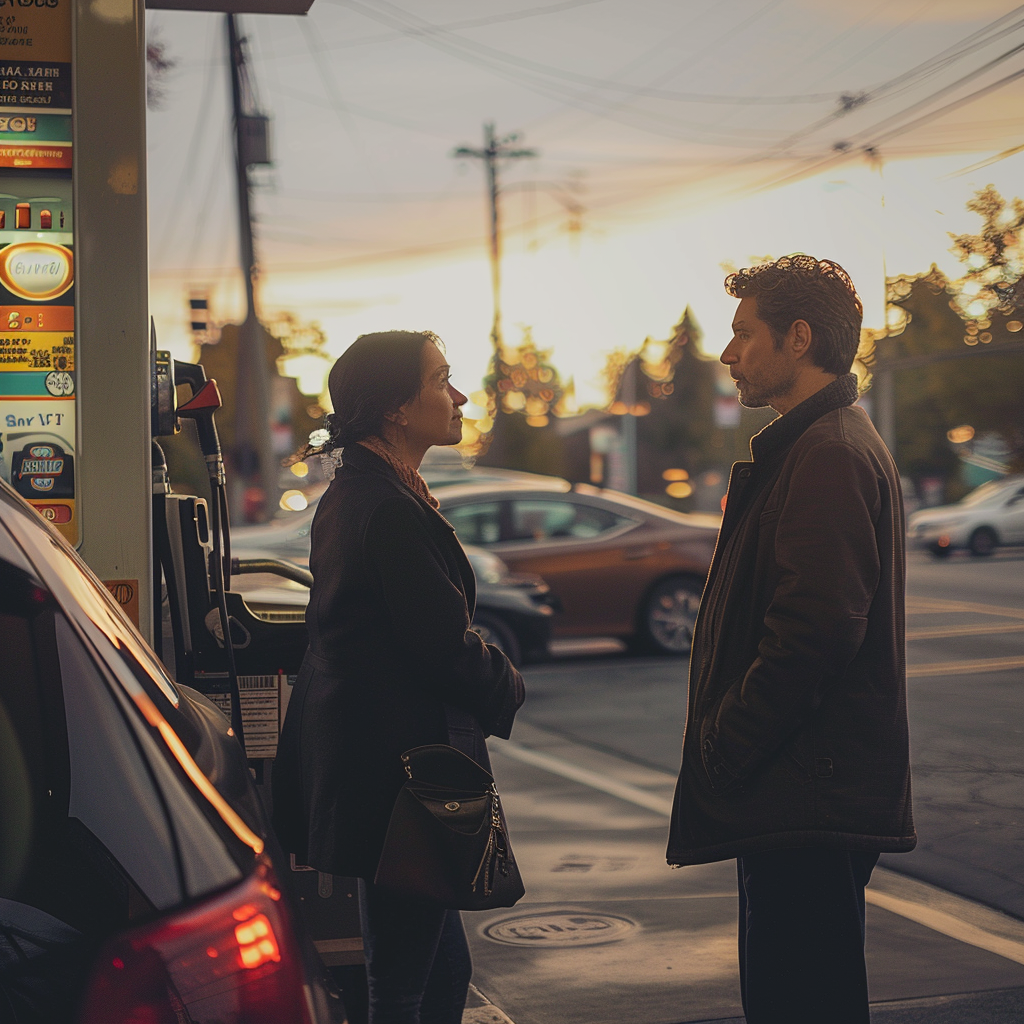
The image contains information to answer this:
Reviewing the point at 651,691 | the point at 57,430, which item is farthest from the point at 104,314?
the point at 651,691

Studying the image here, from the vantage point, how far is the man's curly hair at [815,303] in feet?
8.94

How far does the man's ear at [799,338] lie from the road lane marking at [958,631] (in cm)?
1159

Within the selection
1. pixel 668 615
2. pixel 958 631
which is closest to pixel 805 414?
pixel 668 615

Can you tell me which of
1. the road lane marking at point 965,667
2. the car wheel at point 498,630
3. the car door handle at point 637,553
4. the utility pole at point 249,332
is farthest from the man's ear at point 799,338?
the utility pole at point 249,332

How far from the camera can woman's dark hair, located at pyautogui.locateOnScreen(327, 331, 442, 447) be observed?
9.50ft

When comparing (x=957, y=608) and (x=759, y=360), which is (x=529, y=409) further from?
(x=759, y=360)

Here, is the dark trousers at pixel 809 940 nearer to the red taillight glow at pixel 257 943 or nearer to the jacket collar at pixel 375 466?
the jacket collar at pixel 375 466

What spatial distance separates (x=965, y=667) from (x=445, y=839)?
377 inches

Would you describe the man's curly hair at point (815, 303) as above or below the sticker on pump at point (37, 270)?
below

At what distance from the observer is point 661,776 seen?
7578 millimetres

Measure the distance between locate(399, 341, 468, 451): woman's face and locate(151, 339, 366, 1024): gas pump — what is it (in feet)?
2.81

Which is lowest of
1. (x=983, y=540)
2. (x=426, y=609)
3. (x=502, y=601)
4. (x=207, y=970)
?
(x=983, y=540)

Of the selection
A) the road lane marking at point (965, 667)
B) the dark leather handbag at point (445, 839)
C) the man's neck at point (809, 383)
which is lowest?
the road lane marking at point (965, 667)

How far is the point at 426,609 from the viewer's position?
2646 mm
